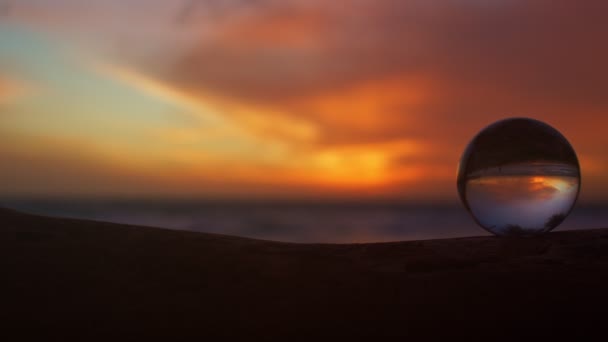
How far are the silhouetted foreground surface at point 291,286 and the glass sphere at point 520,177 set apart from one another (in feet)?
1.00

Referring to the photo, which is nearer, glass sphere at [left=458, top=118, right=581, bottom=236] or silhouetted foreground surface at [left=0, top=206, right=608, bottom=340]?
silhouetted foreground surface at [left=0, top=206, right=608, bottom=340]

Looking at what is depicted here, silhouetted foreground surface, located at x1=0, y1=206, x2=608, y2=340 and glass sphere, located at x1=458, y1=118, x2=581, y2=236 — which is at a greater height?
glass sphere, located at x1=458, y1=118, x2=581, y2=236

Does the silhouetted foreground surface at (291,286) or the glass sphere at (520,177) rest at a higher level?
the glass sphere at (520,177)

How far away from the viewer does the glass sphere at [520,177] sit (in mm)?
6406

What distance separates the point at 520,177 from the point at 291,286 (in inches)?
127

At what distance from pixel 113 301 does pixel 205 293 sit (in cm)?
80

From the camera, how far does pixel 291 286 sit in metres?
5.02

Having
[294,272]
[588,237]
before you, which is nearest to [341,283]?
[294,272]

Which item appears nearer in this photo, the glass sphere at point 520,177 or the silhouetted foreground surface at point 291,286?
the silhouetted foreground surface at point 291,286

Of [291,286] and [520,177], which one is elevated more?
[520,177]

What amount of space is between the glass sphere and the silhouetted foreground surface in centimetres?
30

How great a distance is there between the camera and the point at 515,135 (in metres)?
6.73

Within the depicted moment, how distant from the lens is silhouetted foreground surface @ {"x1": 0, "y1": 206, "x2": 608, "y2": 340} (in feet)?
13.1

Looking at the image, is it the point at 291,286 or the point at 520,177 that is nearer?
the point at 291,286
